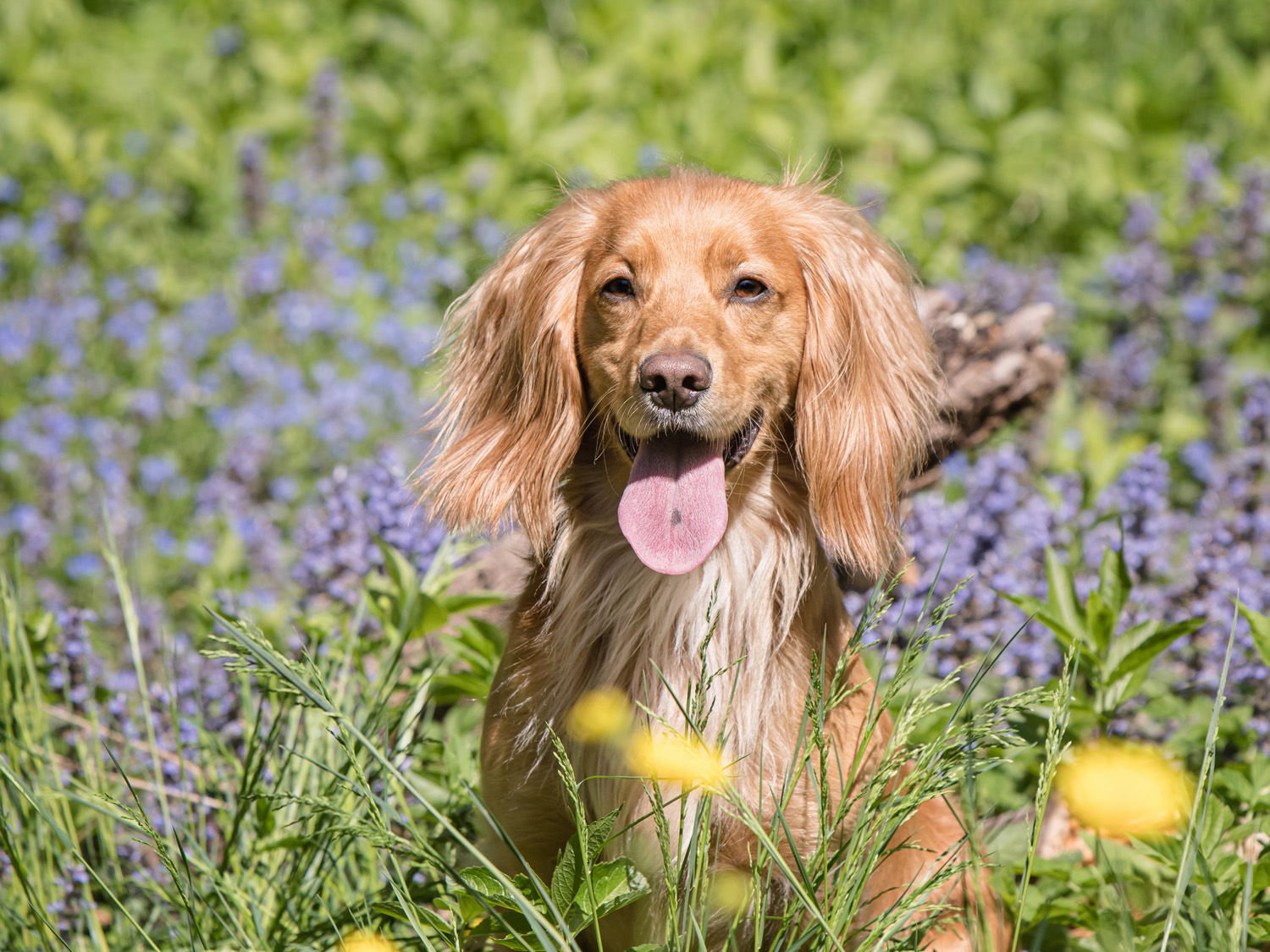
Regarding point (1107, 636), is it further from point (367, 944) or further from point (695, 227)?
point (367, 944)

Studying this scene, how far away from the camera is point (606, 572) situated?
2.58 metres

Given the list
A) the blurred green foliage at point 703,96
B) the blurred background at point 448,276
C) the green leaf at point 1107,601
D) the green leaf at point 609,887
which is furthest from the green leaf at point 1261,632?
the blurred green foliage at point 703,96

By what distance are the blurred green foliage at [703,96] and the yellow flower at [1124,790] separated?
3.37 m

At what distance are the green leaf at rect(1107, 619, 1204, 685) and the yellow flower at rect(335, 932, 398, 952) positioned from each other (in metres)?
1.58

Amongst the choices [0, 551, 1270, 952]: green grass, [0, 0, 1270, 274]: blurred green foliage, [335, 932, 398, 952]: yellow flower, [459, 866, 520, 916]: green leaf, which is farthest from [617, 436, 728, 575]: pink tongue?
[0, 0, 1270, 274]: blurred green foliage

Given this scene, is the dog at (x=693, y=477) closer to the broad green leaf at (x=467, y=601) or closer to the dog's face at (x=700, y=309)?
the dog's face at (x=700, y=309)

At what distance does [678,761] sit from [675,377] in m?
0.72

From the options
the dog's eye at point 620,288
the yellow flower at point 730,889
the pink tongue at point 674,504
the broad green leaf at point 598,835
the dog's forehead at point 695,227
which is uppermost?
the dog's forehead at point 695,227

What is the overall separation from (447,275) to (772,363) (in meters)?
3.39

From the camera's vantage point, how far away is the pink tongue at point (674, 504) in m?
2.34

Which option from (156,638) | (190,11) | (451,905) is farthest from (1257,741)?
(190,11)

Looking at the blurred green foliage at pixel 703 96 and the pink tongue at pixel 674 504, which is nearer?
the pink tongue at pixel 674 504

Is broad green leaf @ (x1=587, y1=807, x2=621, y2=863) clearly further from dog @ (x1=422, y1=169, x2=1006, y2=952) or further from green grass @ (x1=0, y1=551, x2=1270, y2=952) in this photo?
dog @ (x1=422, y1=169, x2=1006, y2=952)

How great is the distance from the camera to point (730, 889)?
2.18 meters
